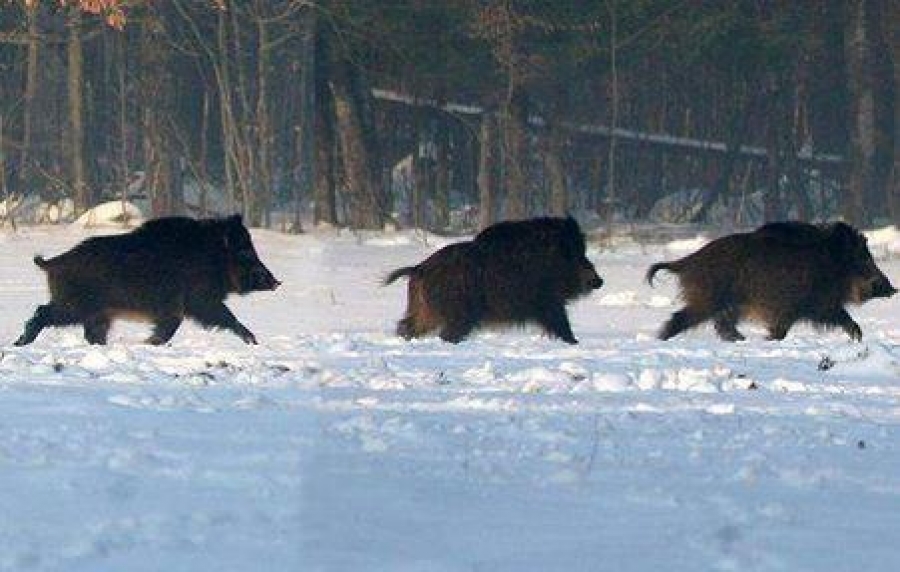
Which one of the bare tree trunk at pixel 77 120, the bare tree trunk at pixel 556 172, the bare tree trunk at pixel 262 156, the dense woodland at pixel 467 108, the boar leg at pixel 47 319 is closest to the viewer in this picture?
the boar leg at pixel 47 319

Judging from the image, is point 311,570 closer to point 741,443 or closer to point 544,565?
point 544,565

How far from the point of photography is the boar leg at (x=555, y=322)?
587 inches

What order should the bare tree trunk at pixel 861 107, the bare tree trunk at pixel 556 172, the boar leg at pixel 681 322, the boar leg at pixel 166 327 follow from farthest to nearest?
the bare tree trunk at pixel 861 107 → the bare tree trunk at pixel 556 172 → the boar leg at pixel 681 322 → the boar leg at pixel 166 327

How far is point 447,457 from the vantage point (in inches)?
311

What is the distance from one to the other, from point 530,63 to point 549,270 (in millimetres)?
19237

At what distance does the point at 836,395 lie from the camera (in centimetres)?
1083

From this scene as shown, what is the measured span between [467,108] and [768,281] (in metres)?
23.8

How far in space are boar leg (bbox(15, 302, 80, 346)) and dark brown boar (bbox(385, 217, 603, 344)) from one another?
212 centimetres

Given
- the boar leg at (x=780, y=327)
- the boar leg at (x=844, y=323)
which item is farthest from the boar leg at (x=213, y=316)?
the boar leg at (x=844, y=323)

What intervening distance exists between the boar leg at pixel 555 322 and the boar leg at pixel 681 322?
0.82 m

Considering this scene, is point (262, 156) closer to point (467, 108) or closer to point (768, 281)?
point (467, 108)

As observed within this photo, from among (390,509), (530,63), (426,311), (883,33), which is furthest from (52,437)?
(883,33)

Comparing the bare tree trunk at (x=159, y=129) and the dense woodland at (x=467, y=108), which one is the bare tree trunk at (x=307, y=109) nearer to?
the dense woodland at (x=467, y=108)

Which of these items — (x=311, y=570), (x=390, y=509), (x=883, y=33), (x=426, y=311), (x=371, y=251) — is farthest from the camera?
(x=883, y=33)
